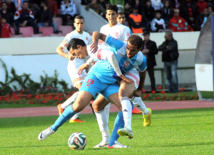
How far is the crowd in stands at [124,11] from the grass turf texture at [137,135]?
934cm

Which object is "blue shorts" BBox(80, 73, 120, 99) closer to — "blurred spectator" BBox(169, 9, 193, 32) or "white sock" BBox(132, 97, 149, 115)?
"white sock" BBox(132, 97, 149, 115)

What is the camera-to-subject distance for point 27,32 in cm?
2362

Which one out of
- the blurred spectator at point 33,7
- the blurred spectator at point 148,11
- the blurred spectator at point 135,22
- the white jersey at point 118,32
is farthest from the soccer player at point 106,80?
the blurred spectator at point 148,11

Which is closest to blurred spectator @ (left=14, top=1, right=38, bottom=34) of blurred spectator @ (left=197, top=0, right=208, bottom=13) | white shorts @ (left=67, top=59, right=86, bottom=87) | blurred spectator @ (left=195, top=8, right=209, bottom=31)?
blurred spectator @ (left=195, top=8, right=209, bottom=31)

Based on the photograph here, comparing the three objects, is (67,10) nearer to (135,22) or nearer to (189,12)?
(135,22)

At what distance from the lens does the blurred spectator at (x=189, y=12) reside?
87.8 ft

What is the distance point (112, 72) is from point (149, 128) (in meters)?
2.99

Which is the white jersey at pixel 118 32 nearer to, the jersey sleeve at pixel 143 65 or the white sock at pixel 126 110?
the jersey sleeve at pixel 143 65

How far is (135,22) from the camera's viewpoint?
77.8 feet

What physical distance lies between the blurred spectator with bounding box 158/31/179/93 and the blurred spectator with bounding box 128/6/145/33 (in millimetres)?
2446

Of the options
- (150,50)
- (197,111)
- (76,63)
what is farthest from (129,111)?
(150,50)

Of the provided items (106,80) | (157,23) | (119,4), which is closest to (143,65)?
(106,80)

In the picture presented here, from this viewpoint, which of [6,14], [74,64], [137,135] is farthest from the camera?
[6,14]

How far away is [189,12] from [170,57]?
22.5 ft
